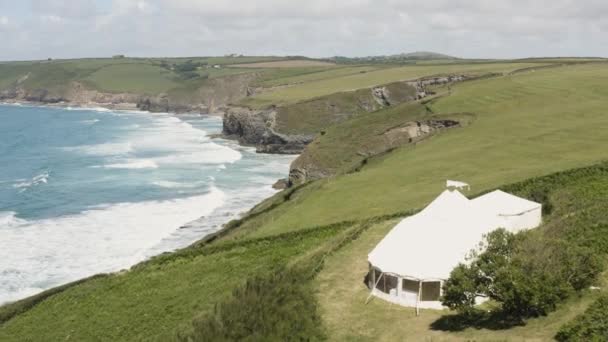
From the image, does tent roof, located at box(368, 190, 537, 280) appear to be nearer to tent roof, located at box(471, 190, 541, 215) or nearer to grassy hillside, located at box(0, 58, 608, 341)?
grassy hillside, located at box(0, 58, 608, 341)

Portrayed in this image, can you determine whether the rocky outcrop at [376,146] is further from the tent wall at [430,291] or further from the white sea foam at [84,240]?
the tent wall at [430,291]

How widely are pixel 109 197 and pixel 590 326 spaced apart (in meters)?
73.6

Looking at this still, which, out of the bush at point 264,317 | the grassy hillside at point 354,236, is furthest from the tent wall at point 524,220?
the bush at point 264,317

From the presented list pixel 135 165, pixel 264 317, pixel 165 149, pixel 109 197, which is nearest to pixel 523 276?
pixel 264 317

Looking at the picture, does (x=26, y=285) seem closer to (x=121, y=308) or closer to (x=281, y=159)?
(x=121, y=308)

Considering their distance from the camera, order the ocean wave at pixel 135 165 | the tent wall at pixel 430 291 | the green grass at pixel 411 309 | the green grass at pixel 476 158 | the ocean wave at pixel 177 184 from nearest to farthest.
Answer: the green grass at pixel 411 309
the tent wall at pixel 430 291
the green grass at pixel 476 158
the ocean wave at pixel 177 184
the ocean wave at pixel 135 165

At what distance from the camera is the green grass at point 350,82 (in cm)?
15200

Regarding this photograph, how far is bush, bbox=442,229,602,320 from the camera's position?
24891mm

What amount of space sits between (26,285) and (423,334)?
125 ft

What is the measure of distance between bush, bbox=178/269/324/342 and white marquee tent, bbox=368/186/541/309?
385 centimetres

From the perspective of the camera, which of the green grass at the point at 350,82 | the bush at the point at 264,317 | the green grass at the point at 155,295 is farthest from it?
the green grass at the point at 350,82

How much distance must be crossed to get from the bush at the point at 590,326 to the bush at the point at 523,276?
1.85 m

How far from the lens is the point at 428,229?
107 ft

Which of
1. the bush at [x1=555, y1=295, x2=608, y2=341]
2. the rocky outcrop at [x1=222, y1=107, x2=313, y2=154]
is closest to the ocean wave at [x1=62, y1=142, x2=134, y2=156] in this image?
the rocky outcrop at [x1=222, y1=107, x2=313, y2=154]
